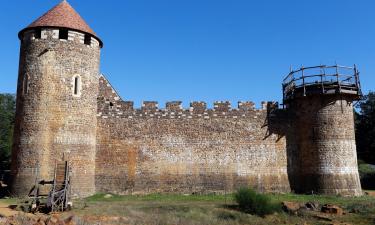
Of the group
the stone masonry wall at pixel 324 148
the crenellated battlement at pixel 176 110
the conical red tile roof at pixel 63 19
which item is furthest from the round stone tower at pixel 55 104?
the stone masonry wall at pixel 324 148

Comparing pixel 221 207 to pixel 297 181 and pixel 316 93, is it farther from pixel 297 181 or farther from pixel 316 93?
pixel 316 93

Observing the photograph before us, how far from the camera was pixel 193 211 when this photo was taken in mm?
16828

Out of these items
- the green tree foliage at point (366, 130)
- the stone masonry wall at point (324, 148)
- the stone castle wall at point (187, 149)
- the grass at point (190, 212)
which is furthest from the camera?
the green tree foliage at point (366, 130)

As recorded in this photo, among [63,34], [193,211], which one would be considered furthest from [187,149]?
[63,34]

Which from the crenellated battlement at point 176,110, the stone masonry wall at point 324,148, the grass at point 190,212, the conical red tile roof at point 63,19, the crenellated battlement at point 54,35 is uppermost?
the conical red tile roof at point 63,19

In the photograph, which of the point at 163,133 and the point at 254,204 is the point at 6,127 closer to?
the point at 163,133

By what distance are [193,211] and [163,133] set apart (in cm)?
781

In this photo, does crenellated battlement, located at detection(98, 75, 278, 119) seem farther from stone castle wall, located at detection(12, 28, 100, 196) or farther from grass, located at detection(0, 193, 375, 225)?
grass, located at detection(0, 193, 375, 225)

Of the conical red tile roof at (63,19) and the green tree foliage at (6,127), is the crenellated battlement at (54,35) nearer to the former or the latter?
the conical red tile roof at (63,19)

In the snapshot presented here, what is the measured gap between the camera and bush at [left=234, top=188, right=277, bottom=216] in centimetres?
1736

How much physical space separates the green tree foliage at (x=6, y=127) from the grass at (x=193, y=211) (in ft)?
78.3

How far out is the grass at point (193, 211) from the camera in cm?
1541

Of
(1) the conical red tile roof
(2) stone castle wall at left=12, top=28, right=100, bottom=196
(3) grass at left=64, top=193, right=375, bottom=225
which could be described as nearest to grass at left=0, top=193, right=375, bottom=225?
(3) grass at left=64, top=193, right=375, bottom=225

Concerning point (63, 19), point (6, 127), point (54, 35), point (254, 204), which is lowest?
point (254, 204)
